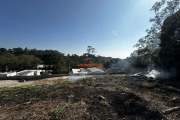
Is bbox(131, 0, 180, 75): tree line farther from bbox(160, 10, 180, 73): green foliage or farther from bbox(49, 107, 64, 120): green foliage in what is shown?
bbox(49, 107, 64, 120): green foliage

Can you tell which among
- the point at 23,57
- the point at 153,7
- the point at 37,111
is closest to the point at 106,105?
the point at 37,111

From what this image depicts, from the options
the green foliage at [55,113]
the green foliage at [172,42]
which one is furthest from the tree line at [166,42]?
the green foliage at [55,113]

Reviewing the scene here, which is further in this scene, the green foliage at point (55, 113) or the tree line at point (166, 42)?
the tree line at point (166, 42)

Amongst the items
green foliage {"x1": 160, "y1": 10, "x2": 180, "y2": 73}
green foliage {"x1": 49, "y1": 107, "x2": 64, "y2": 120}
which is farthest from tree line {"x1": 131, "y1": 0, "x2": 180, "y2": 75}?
green foliage {"x1": 49, "y1": 107, "x2": 64, "y2": 120}

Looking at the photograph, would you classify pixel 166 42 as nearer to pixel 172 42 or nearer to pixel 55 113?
pixel 172 42

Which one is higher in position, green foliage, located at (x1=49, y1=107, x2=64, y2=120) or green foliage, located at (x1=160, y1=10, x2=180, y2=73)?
green foliage, located at (x1=160, y1=10, x2=180, y2=73)

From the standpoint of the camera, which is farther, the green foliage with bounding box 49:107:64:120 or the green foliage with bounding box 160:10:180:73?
the green foliage with bounding box 160:10:180:73

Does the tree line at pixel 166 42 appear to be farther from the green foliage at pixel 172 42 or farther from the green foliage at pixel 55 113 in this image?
the green foliage at pixel 55 113

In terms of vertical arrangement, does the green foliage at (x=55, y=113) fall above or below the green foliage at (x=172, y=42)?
below

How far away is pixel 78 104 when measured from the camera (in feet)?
A: 13.1

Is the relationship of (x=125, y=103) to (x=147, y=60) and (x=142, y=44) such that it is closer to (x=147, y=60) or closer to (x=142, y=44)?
(x=147, y=60)

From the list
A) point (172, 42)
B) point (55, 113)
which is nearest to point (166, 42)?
point (172, 42)

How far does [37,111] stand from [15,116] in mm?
564

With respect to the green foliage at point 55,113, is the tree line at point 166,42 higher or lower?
higher
